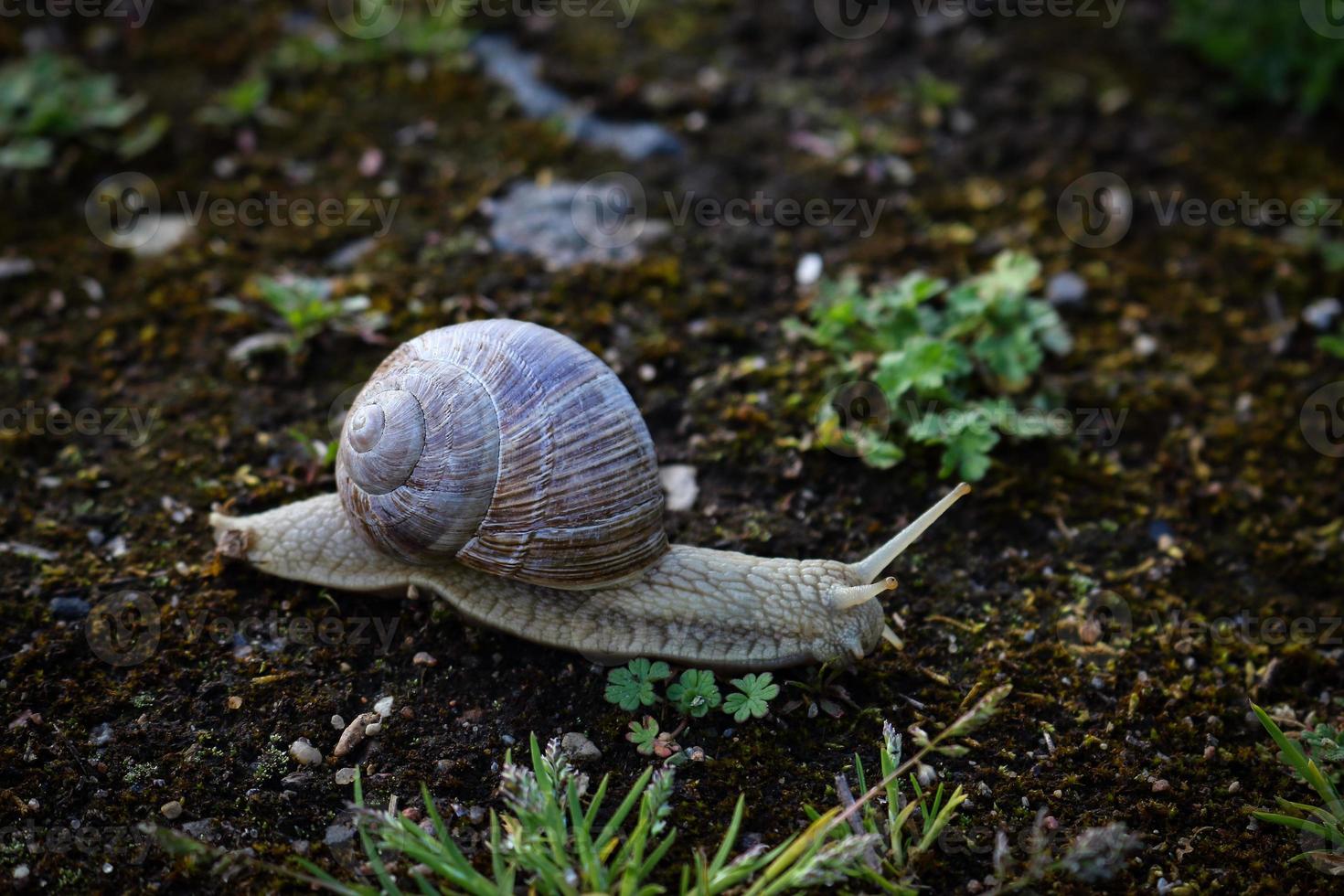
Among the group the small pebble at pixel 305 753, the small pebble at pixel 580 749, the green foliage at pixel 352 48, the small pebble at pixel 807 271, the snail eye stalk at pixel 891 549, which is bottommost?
the small pebble at pixel 305 753

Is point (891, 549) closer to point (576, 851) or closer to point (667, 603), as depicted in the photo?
point (667, 603)

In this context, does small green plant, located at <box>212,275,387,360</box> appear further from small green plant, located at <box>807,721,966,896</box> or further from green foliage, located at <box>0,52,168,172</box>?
small green plant, located at <box>807,721,966,896</box>

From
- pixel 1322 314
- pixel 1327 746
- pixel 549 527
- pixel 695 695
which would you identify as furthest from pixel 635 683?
pixel 1322 314

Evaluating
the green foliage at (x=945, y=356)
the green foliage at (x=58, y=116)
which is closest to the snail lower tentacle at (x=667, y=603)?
the green foliage at (x=945, y=356)

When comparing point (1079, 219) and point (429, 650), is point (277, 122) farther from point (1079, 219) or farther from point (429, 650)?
point (1079, 219)

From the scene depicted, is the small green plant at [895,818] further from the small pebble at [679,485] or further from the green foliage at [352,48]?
the green foliage at [352,48]

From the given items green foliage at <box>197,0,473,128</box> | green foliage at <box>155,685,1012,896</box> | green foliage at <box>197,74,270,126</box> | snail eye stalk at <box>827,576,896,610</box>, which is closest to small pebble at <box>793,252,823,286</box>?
snail eye stalk at <box>827,576,896,610</box>
